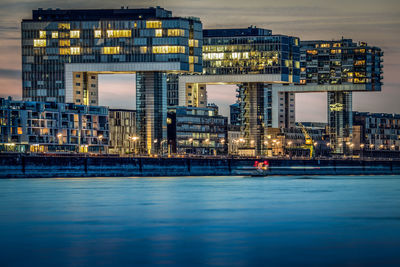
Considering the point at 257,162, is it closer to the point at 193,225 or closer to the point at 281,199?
the point at 281,199

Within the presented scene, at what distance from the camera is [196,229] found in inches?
2808

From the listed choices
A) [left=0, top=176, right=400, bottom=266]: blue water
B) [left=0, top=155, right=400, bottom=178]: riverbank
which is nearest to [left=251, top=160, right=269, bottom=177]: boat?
[left=0, top=155, right=400, bottom=178]: riverbank

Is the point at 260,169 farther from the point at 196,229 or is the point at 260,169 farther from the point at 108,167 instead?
the point at 196,229

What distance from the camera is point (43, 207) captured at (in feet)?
300

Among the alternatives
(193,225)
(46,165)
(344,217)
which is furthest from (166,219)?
(46,165)

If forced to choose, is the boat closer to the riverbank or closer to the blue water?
the riverbank

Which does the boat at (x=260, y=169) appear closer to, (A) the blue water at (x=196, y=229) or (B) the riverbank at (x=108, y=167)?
(B) the riverbank at (x=108, y=167)

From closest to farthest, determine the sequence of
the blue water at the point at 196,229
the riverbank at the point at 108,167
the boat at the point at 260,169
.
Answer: the blue water at the point at 196,229 < the riverbank at the point at 108,167 < the boat at the point at 260,169

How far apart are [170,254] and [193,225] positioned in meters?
17.0

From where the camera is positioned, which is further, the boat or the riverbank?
the boat

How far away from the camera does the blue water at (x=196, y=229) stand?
56219 millimetres

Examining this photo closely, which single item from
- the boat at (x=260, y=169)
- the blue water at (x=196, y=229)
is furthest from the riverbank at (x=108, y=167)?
the blue water at (x=196, y=229)

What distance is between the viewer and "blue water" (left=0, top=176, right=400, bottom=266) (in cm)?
5622

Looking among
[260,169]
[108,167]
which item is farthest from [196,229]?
[260,169]
